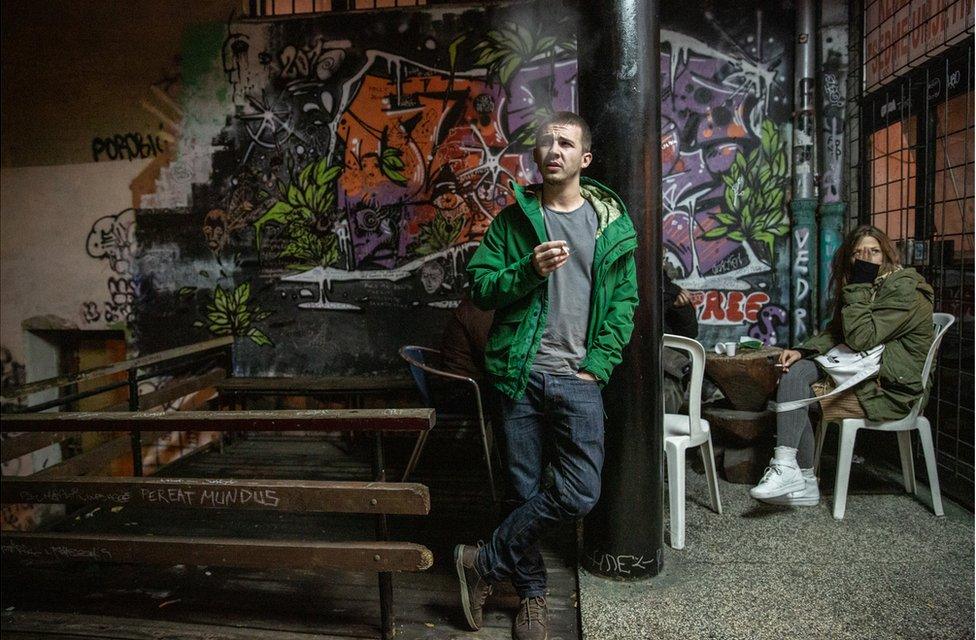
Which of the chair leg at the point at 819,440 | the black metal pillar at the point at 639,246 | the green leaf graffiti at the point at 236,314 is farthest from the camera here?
the green leaf graffiti at the point at 236,314

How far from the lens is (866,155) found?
5293 mm

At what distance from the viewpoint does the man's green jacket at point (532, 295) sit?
2553 mm

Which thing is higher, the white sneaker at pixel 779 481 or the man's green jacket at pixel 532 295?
the man's green jacket at pixel 532 295

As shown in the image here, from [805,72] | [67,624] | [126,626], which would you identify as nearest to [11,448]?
[67,624]

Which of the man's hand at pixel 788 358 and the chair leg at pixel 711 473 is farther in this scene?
the man's hand at pixel 788 358

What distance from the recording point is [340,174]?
6043 mm

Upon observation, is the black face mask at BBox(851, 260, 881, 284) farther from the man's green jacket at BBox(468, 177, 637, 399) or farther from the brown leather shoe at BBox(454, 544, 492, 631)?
the brown leather shoe at BBox(454, 544, 492, 631)

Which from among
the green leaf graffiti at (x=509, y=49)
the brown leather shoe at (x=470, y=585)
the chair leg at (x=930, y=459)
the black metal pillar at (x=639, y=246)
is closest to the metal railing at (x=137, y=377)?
the brown leather shoe at (x=470, y=585)

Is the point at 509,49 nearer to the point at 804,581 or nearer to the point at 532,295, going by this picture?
the point at 532,295

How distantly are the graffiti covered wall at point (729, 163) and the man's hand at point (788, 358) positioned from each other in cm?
152

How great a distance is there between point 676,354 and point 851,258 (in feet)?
4.30

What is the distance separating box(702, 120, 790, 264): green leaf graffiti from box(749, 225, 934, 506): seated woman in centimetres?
154

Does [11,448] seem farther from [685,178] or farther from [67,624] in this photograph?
[685,178]

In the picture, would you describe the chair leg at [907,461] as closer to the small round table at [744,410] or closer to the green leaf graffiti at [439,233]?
the small round table at [744,410]
